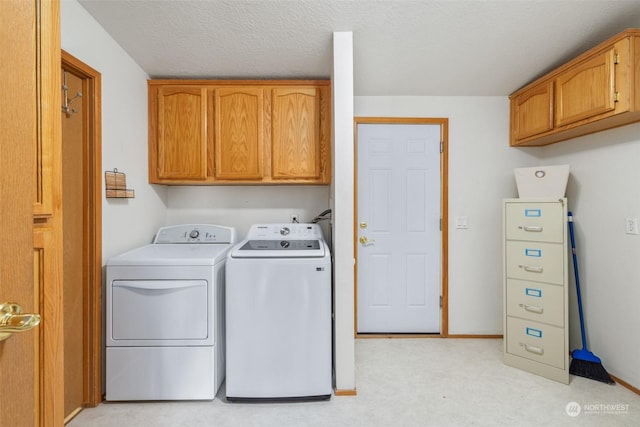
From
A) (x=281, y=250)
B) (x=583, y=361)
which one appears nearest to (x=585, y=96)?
(x=583, y=361)

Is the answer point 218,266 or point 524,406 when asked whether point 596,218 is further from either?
point 218,266

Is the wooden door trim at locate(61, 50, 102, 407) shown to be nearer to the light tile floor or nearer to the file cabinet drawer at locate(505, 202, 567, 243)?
the light tile floor

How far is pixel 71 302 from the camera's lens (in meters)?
1.71

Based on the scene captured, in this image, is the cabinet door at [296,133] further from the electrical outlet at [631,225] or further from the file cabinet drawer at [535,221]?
the electrical outlet at [631,225]

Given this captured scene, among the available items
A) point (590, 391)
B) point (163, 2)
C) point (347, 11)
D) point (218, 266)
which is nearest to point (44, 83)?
point (163, 2)

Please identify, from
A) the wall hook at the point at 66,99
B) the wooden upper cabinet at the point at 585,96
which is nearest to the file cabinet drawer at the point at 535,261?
the wooden upper cabinet at the point at 585,96

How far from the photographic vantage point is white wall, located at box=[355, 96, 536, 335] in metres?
2.81

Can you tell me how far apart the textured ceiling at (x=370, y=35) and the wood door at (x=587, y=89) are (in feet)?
0.55

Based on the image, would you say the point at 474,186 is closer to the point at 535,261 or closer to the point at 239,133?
the point at 535,261

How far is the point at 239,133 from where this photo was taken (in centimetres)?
244

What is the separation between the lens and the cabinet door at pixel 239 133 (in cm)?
243

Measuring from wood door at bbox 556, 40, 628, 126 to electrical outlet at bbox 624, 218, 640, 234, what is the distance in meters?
0.75

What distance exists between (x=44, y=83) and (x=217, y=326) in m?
1.56

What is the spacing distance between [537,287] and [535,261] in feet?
0.62
